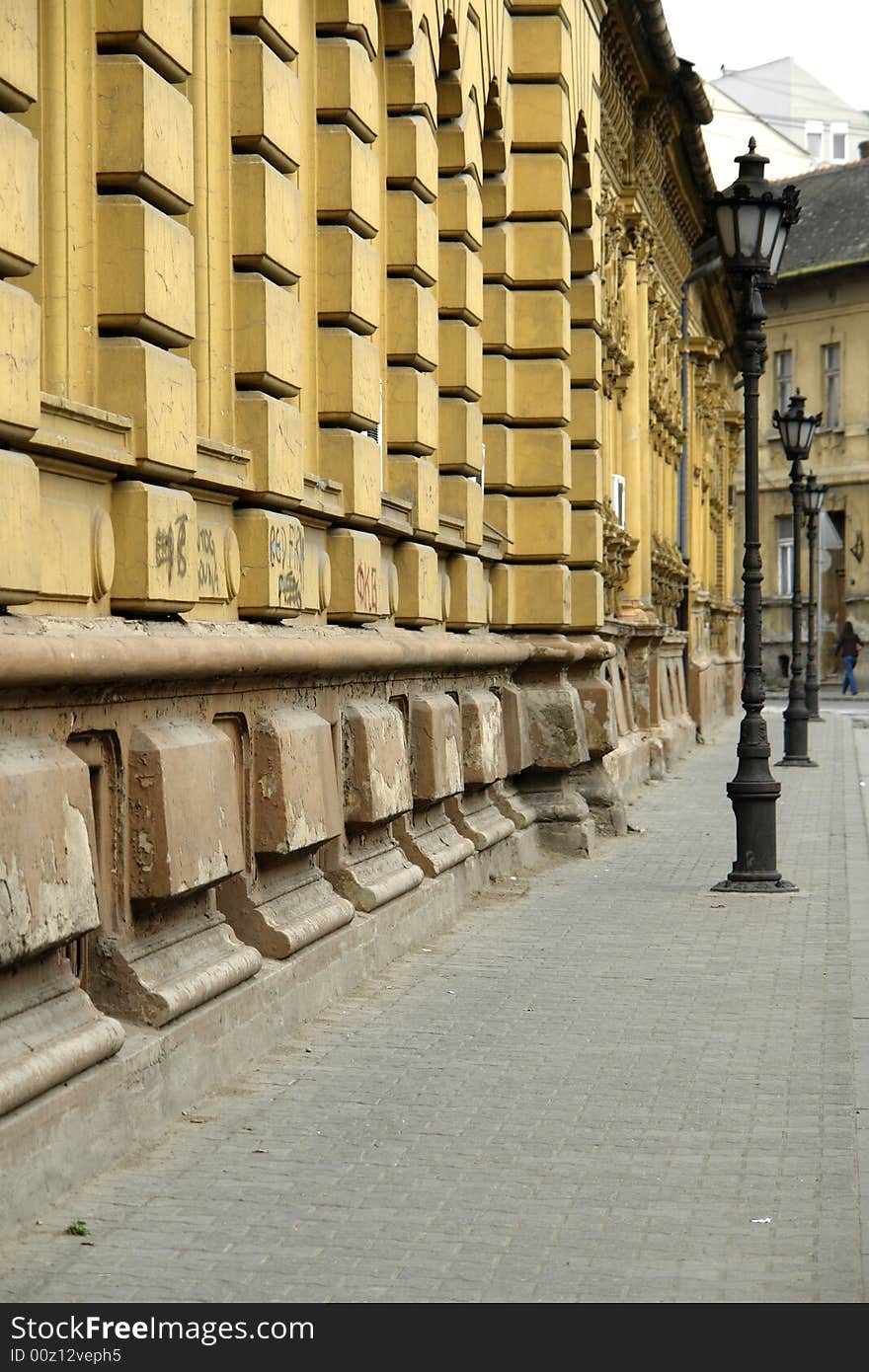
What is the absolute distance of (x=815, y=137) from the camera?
3541 inches

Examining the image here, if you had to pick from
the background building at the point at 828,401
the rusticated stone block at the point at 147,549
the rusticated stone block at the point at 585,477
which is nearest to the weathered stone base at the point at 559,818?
the rusticated stone block at the point at 585,477

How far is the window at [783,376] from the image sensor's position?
63.6 metres

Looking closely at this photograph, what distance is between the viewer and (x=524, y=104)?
51.9 ft

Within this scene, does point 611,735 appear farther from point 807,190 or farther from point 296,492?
point 807,190

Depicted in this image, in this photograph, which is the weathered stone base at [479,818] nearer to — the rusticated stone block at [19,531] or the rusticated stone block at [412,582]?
the rusticated stone block at [412,582]

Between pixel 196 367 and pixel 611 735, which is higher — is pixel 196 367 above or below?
above

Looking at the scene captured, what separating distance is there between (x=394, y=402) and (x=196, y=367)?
12.0 ft

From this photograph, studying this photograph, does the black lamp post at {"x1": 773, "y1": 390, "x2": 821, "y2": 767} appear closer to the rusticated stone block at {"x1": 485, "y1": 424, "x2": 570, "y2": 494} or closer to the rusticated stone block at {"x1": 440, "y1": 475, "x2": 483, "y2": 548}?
the rusticated stone block at {"x1": 485, "y1": 424, "x2": 570, "y2": 494}

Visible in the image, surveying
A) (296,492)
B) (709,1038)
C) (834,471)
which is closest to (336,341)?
(296,492)

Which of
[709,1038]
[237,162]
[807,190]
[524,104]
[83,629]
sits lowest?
[709,1038]

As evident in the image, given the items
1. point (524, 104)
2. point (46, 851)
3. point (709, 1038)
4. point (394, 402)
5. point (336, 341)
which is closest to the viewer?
point (46, 851)

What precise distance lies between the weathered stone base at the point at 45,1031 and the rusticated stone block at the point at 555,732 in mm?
9132

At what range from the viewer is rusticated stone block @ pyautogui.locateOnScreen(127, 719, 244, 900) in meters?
7.05

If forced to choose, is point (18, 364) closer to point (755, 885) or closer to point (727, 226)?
point (755, 885)
